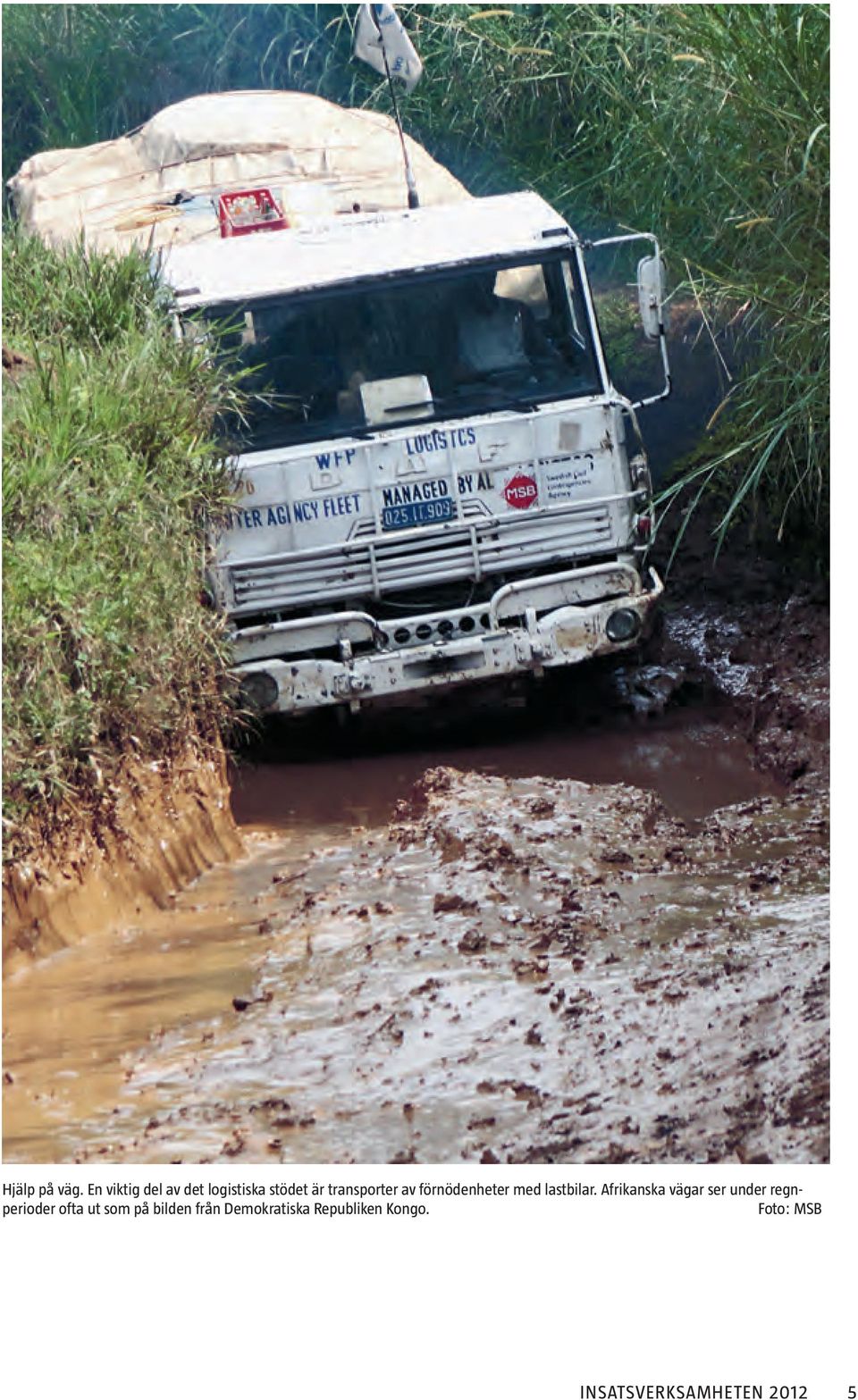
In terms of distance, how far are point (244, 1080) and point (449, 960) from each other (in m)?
0.96

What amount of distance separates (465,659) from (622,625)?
2.52 ft

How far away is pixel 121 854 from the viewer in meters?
5.77

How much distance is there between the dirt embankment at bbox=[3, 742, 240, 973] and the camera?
5.21 m

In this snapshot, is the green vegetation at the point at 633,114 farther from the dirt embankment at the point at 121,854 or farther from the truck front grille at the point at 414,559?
the dirt embankment at the point at 121,854

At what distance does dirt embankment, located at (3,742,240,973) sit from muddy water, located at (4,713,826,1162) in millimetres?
98

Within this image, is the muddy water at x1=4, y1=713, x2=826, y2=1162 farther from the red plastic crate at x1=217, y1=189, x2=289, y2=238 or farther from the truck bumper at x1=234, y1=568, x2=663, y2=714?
the red plastic crate at x1=217, y1=189, x2=289, y2=238

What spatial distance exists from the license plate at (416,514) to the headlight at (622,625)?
3.00ft

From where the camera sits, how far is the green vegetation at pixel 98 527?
5.45 meters

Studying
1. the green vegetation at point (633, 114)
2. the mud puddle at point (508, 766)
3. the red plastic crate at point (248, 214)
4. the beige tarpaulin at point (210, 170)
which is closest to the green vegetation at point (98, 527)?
the red plastic crate at point (248, 214)

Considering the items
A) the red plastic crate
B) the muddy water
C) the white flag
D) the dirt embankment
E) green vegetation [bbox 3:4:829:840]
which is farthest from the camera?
the white flag

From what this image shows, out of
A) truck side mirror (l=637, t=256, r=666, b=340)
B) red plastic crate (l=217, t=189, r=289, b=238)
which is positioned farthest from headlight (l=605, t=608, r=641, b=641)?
red plastic crate (l=217, t=189, r=289, b=238)

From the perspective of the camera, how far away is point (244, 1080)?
4.47 m

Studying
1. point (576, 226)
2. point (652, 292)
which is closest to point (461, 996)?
point (652, 292)

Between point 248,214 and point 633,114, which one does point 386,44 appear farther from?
point 633,114
